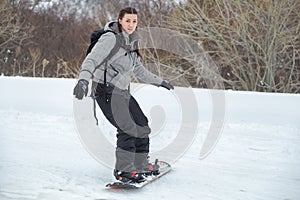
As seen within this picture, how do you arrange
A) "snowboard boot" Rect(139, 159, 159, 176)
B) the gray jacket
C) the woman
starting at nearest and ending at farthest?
the gray jacket < the woman < "snowboard boot" Rect(139, 159, 159, 176)

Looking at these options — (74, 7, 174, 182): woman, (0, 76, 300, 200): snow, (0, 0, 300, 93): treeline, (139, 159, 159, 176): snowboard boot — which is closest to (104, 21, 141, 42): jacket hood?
(74, 7, 174, 182): woman

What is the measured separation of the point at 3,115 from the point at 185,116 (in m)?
2.33

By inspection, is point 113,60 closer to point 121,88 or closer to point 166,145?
point 121,88

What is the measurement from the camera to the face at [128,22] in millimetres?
3541

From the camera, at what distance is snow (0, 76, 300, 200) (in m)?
3.47

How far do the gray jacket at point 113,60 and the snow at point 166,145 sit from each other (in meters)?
0.80

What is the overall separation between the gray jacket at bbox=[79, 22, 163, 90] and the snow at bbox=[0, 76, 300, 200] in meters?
0.80

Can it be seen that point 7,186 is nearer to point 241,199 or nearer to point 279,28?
point 241,199

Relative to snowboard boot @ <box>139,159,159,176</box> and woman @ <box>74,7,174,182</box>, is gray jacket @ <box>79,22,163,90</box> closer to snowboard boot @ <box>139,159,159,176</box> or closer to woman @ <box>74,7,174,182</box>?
woman @ <box>74,7,174,182</box>

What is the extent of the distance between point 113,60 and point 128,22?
0.31 metres

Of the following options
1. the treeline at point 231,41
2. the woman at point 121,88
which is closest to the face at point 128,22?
the woman at point 121,88

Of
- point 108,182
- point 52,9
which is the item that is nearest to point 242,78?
point 108,182

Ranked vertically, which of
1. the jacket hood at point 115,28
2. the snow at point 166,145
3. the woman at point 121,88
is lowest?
the snow at point 166,145

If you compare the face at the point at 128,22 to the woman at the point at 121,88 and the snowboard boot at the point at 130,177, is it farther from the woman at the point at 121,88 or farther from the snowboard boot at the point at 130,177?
the snowboard boot at the point at 130,177
